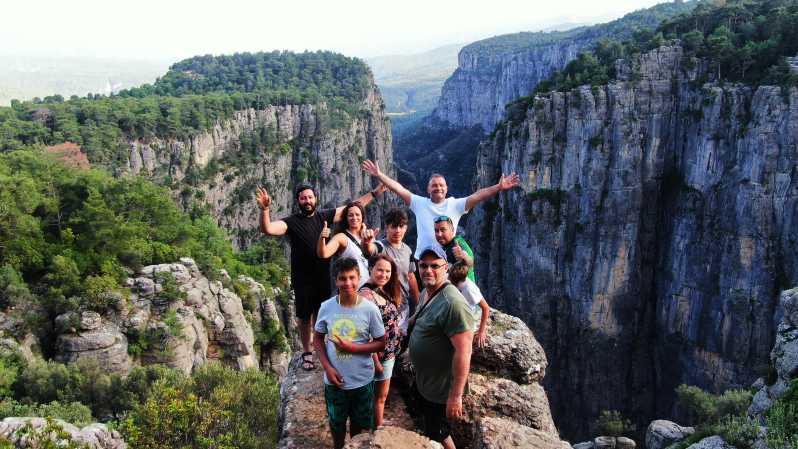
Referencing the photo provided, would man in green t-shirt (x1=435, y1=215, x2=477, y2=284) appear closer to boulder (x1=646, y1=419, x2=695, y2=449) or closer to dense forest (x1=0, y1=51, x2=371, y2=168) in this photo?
boulder (x1=646, y1=419, x2=695, y2=449)

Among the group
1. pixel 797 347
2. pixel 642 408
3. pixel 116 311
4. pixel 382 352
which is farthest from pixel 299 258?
pixel 642 408

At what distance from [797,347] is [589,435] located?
113 feet

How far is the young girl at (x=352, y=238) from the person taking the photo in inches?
330

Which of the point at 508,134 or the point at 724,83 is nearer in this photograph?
the point at 724,83

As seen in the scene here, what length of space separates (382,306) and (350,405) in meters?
1.32

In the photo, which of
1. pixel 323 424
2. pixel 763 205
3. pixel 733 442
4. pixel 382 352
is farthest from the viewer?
pixel 763 205

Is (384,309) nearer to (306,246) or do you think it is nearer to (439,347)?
(439,347)

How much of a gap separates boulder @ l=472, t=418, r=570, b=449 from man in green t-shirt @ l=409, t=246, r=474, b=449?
1.14 ft

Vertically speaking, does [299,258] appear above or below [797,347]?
above

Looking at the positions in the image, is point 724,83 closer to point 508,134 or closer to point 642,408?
point 508,134

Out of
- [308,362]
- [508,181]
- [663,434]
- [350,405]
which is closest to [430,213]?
[508,181]

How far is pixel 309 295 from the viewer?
893 centimetres

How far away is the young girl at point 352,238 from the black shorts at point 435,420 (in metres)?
2.27

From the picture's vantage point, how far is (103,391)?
18.3 m
